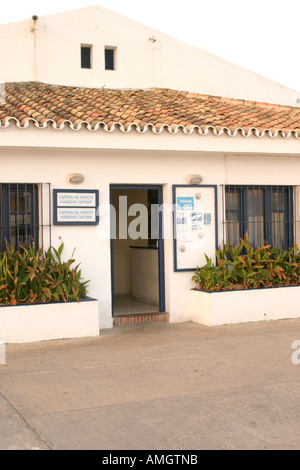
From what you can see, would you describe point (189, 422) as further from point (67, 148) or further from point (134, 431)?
point (67, 148)

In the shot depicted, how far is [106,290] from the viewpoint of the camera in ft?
32.6

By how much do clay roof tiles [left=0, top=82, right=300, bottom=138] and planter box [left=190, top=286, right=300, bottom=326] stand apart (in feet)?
8.62

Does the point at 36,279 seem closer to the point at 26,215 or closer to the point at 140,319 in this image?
the point at 26,215

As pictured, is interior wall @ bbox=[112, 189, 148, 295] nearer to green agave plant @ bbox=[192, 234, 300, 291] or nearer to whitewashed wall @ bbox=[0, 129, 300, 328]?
whitewashed wall @ bbox=[0, 129, 300, 328]

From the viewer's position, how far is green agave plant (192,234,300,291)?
33.1 feet

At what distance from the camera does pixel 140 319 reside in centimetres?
1021

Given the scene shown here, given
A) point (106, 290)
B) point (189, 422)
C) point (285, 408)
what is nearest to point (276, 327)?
point (106, 290)

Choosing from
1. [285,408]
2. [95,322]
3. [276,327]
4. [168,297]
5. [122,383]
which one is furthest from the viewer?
[168,297]

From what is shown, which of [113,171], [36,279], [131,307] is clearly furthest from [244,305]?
[36,279]

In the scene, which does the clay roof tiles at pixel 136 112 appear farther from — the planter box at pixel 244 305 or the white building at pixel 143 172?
the planter box at pixel 244 305

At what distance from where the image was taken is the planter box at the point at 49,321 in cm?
862

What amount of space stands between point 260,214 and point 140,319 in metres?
2.92

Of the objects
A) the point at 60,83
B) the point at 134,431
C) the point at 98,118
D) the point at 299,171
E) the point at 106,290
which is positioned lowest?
the point at 134,431

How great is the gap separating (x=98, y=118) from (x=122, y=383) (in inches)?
183
